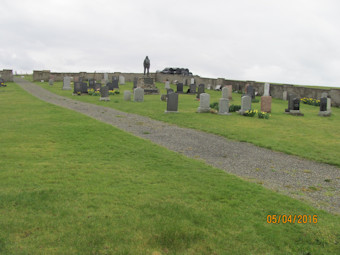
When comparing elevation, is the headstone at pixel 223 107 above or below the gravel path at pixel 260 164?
above

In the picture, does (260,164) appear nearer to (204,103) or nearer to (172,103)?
(172,103)

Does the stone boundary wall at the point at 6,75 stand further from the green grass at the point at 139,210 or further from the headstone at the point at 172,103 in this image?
the green grass at the point at 139,210

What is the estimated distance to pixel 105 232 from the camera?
4172 millimetres

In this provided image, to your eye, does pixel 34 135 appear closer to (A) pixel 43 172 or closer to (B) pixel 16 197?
(A) pixel 43 172

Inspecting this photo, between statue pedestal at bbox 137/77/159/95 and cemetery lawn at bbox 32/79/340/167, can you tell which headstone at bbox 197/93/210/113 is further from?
statue pedestal at bbox 137/77/159/95

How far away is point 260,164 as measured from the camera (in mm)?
7926

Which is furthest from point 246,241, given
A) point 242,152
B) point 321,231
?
point 242,152
